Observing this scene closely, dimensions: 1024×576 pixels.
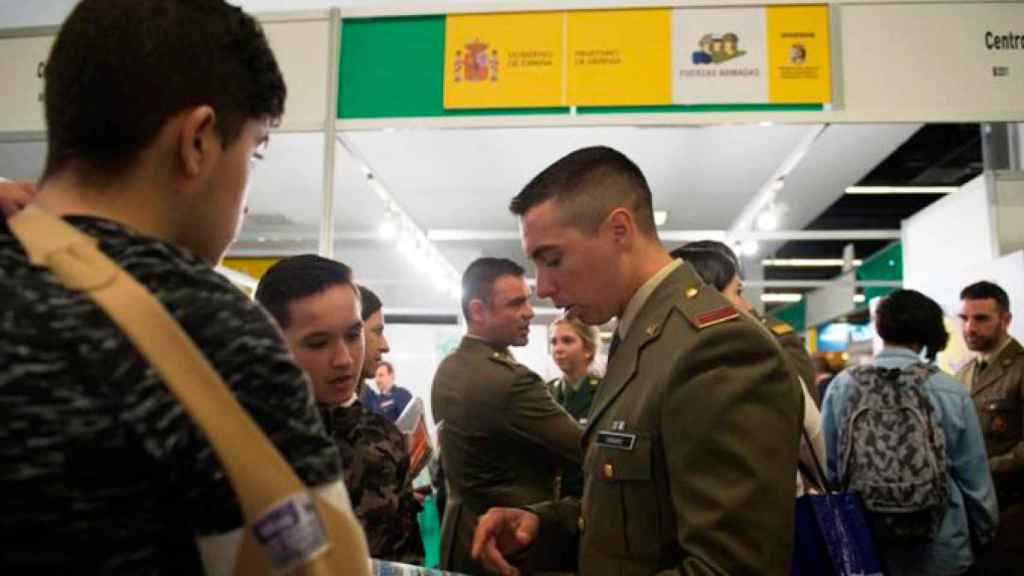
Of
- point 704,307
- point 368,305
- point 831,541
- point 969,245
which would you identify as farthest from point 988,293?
point 704,307

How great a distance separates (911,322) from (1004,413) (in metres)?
1.04

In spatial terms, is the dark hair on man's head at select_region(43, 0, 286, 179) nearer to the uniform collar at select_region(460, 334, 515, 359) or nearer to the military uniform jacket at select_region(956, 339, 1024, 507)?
the uniform collar at select_region(460, 334, 515, 359)

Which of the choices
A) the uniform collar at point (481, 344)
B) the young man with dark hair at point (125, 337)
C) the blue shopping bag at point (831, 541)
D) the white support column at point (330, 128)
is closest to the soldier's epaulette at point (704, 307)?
the blue shopping bag at point (831, 541)

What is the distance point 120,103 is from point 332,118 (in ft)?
9.92

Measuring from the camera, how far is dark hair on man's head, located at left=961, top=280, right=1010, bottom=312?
156 inches

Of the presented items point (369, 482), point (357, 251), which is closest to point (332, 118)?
point (369, 482)

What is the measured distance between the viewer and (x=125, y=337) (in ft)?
1.93

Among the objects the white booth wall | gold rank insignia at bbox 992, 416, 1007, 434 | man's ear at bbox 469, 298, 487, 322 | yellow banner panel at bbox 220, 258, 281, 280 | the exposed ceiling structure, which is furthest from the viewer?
yellow banner panel at bbox 220, 258, 281, 280

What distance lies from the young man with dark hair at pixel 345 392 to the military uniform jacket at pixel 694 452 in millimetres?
640

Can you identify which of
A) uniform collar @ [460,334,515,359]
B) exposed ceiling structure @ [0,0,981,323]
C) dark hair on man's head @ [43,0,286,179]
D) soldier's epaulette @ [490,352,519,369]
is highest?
exposed ceiling structure @ [0,0,981,323]

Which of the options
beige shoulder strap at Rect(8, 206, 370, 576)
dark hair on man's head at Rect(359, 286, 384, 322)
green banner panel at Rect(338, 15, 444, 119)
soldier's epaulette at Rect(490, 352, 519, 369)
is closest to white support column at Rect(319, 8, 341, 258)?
green banner panel at Rect(338, 15, 444, 119)

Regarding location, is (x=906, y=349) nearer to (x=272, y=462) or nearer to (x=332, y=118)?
(x=332, y=118)

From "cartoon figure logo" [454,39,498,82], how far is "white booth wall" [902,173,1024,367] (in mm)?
2790

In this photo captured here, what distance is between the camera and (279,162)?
6.73m
